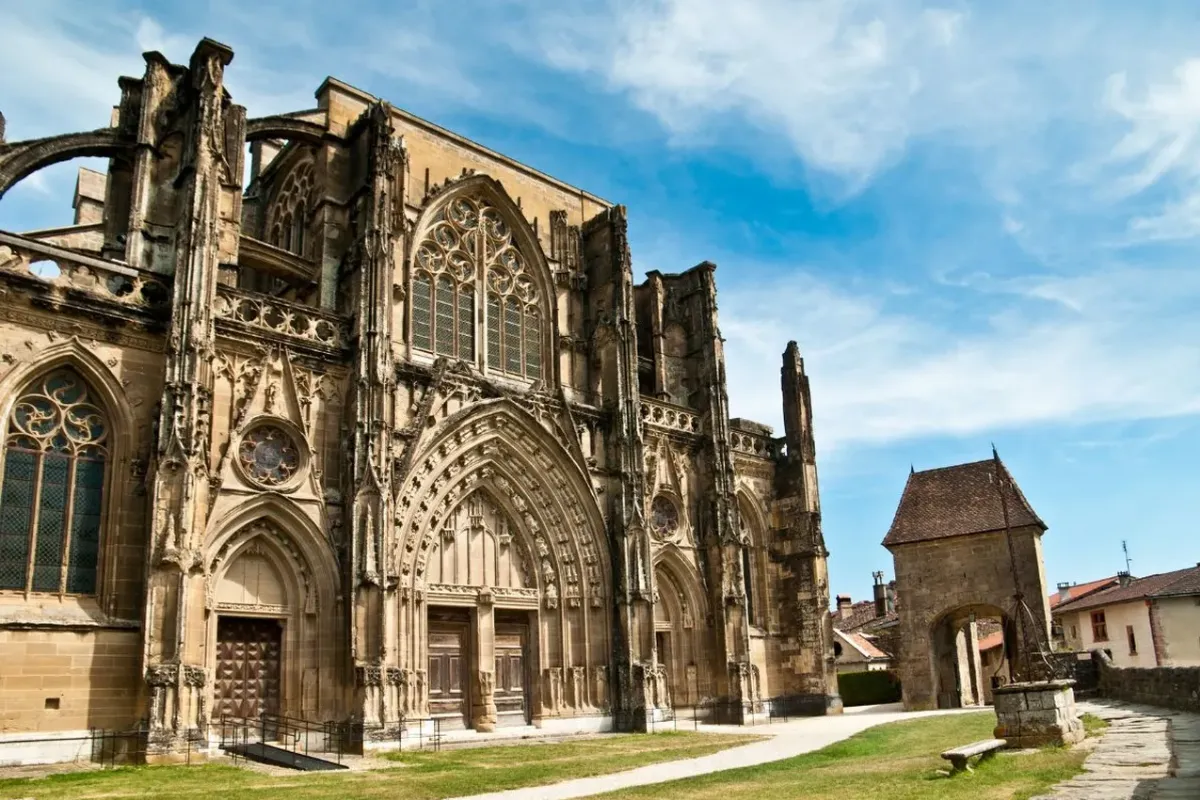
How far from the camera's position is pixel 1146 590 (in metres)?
43.0

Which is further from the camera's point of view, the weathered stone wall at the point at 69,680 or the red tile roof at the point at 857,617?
the red tile roof at the point at 857,617

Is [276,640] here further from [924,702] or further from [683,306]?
[924,702]

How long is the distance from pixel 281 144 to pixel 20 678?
56.5 ft

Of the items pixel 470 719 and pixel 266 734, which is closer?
pixel 266 734

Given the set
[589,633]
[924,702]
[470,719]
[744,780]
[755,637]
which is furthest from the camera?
[924,702]

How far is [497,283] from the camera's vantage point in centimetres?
2609

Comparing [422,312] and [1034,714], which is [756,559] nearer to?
[422,312]

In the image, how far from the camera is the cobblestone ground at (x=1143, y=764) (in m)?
8.89

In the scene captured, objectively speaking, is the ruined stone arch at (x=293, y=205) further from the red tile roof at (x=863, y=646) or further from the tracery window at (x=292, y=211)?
the red tile roof at (x=863, y=646)

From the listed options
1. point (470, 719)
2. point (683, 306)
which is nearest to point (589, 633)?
point (470, 719)

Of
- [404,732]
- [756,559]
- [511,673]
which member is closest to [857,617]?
[756,559]

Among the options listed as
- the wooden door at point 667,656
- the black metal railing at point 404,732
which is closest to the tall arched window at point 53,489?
the black metal railing at point 404,732

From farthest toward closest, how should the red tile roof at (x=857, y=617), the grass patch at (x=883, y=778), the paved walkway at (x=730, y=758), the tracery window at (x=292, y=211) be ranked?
1. the red tile roof at (x=857, y=617)
2. the tracery window at (x=292, y=211)
3. the paved walkway at (x=730, y=758)
4. the grass patch at (x=883, y=778)

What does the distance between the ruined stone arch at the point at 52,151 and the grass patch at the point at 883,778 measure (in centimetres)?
1599
